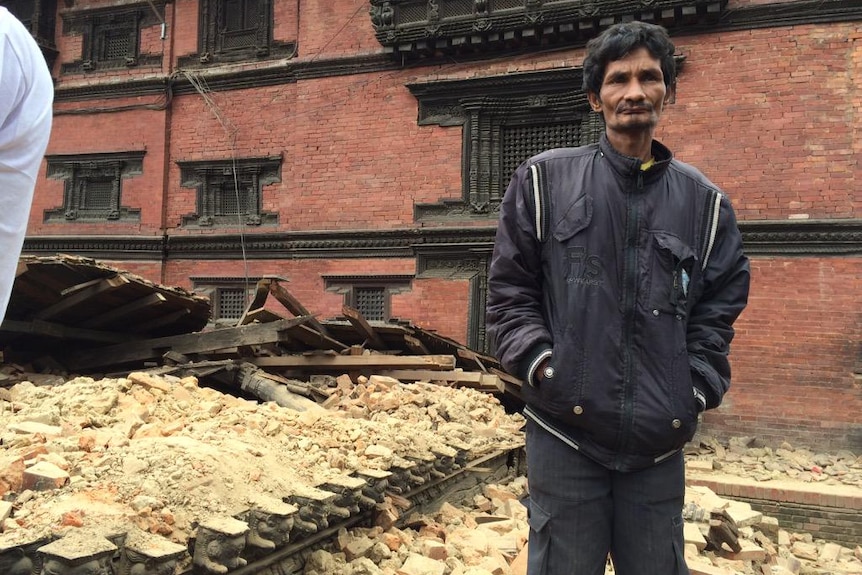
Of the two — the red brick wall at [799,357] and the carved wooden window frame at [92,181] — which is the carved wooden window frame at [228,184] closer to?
the carved wooden window frame at [92,181]

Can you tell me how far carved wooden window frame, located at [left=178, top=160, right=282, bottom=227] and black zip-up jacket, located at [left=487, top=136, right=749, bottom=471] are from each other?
35.5ft

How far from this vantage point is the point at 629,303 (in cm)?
194

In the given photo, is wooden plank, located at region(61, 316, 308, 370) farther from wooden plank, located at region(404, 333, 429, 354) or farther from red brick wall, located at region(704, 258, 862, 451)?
red brick wall, located at region(704, 258, 862, 451)

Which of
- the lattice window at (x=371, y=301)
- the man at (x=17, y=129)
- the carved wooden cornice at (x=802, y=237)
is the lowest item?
the lattice window at (x=371, y=301)

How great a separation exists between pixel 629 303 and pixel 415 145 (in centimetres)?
974

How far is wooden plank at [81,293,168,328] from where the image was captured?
733 cm

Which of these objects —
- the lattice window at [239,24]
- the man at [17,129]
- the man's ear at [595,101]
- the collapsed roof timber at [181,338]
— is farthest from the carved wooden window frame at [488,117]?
the man at [17,129]

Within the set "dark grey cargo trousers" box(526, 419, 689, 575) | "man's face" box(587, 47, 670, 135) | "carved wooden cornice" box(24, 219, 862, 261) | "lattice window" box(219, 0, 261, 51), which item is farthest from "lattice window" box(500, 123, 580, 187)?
"dark grey cargo trousers" box(526, 419, 689, 575)

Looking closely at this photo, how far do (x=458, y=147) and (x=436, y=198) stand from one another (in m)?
0.98

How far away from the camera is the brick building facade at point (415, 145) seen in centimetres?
899

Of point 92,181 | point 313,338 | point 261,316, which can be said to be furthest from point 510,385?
point 92,181

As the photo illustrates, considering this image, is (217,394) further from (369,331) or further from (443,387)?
(369,331)

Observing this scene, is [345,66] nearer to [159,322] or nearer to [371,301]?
[371,301]

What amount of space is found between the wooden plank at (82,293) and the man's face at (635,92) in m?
6.11
